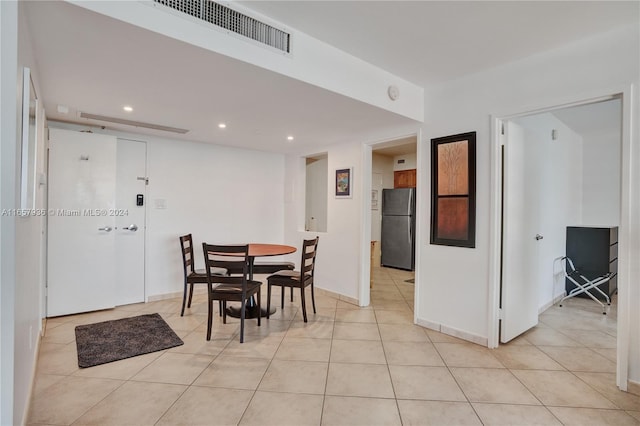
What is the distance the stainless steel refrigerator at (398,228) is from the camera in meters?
6.22

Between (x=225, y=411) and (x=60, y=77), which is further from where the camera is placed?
(x=60, y=77)

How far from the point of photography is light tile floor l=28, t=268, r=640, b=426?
1.84 metres

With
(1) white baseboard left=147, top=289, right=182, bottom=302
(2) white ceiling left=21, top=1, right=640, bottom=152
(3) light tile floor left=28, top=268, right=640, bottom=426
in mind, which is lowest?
(3) light tile floor left=28, top=268, right=640, bottom=426

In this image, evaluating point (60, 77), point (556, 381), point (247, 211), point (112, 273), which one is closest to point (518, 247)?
point (556, 381)

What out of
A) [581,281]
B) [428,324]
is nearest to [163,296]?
[428,324]

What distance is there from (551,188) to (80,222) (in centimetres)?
582

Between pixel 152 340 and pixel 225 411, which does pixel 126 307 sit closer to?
pixel 152 340

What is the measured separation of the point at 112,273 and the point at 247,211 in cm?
203

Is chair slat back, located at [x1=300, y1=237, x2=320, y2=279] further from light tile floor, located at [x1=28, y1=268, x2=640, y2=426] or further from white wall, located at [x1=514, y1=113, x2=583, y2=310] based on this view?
white wall, located at [x1=514, y1=113, x2=583, y2=310]

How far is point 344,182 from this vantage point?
427 cm

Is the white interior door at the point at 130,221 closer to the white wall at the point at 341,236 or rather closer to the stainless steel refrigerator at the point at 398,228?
the white wall at the point at 341,236

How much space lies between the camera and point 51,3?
1501 millimetres

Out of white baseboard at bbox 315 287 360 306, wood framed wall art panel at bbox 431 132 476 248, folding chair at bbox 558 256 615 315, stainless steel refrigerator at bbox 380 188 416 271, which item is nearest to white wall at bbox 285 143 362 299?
white baseboard at bbox 315 287 360 306

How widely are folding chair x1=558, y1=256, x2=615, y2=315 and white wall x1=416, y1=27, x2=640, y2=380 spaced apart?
2163 mm
